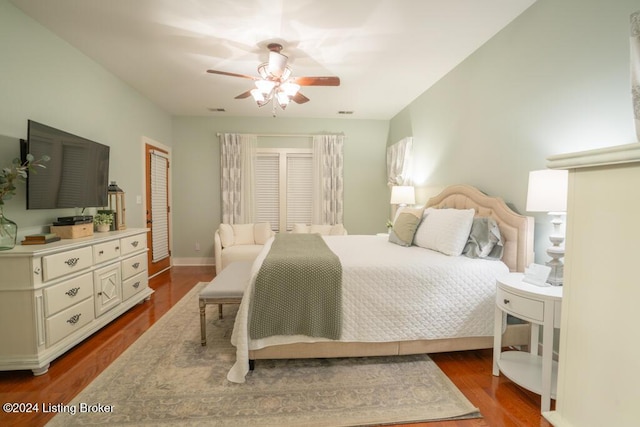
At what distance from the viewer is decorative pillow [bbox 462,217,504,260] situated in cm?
217

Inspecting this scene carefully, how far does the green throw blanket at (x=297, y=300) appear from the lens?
6.02ft

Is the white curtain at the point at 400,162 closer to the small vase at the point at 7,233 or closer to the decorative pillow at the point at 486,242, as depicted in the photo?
the decorative pillow at the point at 486,242

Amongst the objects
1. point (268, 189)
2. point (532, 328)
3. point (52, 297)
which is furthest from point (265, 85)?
point (532, 328)

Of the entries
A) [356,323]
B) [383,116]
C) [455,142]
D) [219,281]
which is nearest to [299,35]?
[455,142]

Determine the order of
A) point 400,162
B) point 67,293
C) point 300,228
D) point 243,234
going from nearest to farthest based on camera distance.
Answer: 1. point 67,293
2. point 400,162
3. point 243,234
4. point 300,228

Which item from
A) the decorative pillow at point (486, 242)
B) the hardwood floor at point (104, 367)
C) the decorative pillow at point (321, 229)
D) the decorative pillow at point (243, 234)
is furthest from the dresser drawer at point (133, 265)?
the decorative pillow at point (486, 242)

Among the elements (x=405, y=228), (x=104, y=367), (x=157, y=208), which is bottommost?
(x=104, y=367)

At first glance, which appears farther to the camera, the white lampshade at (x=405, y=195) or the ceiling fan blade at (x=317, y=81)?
the white lampshade at (x=405, y=195)

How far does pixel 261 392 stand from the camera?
5.63ft

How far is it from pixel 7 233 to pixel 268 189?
3426mm

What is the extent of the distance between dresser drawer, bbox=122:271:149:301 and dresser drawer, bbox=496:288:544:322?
336 cm

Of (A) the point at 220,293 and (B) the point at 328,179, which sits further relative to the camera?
(B) the point at 328,179

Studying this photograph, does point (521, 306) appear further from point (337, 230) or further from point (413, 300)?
point (337, 230)

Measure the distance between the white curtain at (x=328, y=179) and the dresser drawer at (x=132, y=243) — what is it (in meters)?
2.73
